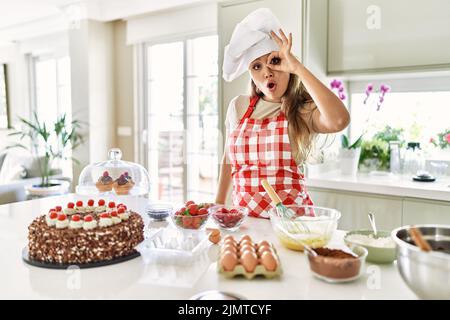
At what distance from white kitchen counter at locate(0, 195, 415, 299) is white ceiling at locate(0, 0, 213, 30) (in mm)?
2880

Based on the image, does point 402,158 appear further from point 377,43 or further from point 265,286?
point 265,286

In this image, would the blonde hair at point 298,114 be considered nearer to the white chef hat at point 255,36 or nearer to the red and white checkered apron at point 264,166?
the red and white checkered apron at point 264,166

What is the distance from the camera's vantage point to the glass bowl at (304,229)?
1.10 m

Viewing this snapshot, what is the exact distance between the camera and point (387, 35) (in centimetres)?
248

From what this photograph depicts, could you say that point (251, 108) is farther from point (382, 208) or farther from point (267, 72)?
point (382, 208)

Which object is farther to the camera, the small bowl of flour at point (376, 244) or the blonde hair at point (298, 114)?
the blonde hair at point (298, 114)

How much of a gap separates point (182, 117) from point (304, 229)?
2969mm

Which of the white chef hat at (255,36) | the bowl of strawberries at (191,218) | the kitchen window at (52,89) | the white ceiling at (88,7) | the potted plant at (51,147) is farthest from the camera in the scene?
the kitchen window at (52,89)

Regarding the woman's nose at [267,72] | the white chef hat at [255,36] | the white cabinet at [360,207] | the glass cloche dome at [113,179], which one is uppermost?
the white chef hat at [255,36]

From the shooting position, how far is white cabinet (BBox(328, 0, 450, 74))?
2.32 metres

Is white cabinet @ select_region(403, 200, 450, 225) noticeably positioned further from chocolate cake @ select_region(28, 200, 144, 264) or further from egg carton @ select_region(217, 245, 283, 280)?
chocolate cake @ select_region(28, 200, 144, 264)

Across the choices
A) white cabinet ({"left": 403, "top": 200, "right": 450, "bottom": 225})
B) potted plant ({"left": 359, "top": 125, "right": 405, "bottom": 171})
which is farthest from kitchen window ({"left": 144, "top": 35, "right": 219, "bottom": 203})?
white cabinet ({"left": 403, "top": 200, "right": 450, "bottom": 225})

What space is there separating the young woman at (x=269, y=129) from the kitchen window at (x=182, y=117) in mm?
1979

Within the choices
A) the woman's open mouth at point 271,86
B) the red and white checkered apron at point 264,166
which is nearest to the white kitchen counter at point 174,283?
the red and white checkered apron at point 264,166
